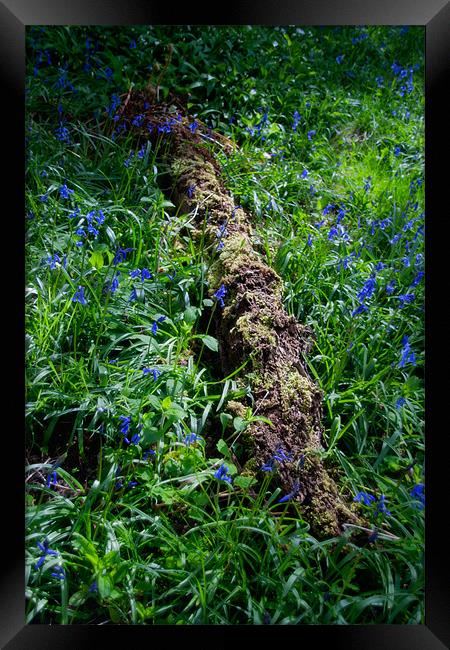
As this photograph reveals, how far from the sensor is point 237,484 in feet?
5.56

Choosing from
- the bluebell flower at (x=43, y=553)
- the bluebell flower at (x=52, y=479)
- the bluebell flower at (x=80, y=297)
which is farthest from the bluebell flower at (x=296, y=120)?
the bluebell flower at (x=43, y=553)

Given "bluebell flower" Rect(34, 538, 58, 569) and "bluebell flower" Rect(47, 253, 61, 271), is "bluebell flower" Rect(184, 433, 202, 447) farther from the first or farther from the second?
"bluebell flower" Rect(47, 253, 61, 271)

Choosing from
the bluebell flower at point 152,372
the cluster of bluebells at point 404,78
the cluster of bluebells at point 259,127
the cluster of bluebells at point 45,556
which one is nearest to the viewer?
the cluster of bluebells at point 45,556

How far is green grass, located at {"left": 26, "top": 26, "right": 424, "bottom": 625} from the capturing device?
161cm

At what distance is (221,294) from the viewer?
1922 millimetres

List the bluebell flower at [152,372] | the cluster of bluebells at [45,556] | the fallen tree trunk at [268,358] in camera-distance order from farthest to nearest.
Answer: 1. the bluebell flower at [152,372]
2. the fallen tree trunk at [268,358]
3. the cluster of bluebells at [45,556]

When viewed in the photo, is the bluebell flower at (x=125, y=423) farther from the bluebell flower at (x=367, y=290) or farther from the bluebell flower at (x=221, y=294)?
the bluebell flower at (x=367, y=290)

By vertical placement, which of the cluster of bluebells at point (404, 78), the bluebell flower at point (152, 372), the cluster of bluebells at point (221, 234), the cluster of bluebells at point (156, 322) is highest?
the cluster of bluebells at point (404, 78)

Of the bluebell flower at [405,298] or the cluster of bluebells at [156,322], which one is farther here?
the bluebell flower at [405,298]

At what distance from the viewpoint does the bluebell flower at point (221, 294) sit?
192cm

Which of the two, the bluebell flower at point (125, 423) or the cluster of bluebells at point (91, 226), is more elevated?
the cluster of bluebells at point (91, 226)

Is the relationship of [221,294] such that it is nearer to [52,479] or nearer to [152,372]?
[152,372]

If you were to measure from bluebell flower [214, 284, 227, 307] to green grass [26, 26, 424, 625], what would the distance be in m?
0.05
